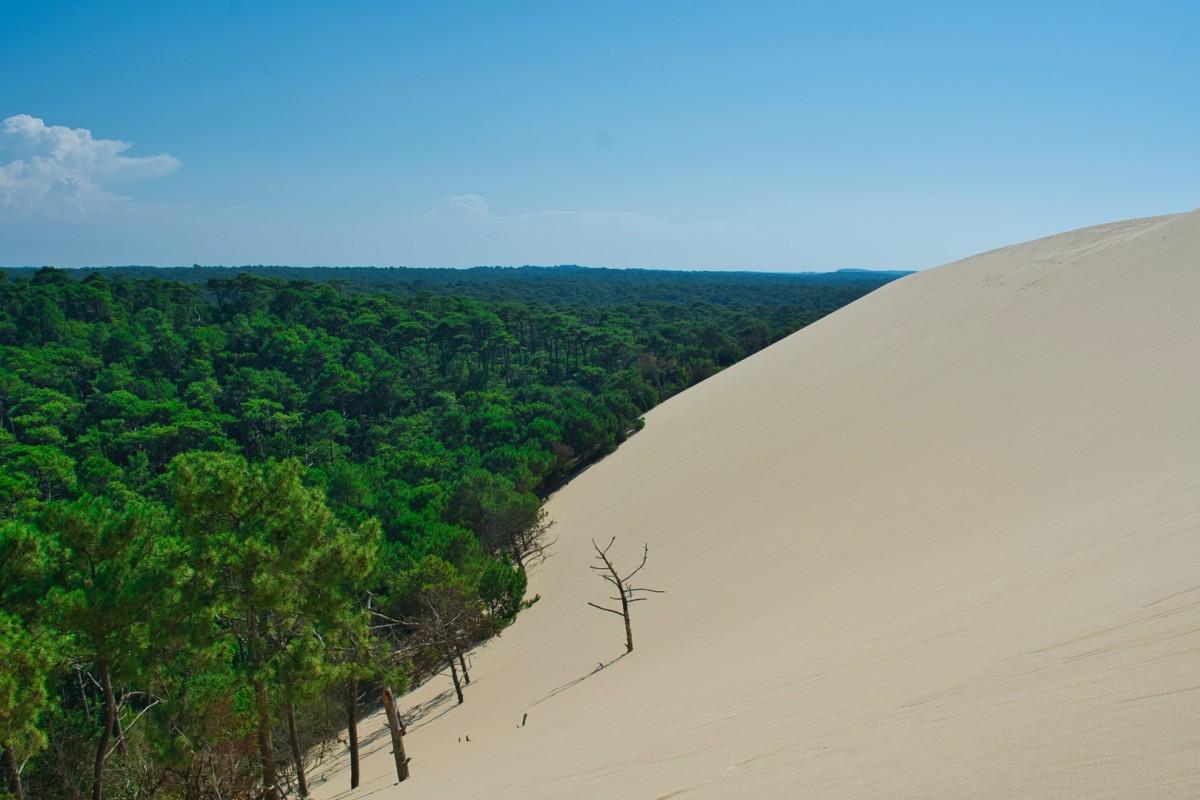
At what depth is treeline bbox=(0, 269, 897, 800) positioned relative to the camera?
6.85 metres

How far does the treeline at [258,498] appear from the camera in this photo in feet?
22.5

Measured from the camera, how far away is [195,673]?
7609mm

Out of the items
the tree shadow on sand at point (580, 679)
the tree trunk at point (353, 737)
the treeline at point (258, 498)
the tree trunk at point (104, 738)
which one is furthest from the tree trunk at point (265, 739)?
the tree shadow on sand at point (580, 679)

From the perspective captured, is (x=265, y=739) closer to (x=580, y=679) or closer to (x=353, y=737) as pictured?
(x=353, y=737)

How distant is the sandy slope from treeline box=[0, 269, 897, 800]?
5.67 ft

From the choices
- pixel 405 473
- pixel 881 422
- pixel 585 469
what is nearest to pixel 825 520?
pixel 881 422

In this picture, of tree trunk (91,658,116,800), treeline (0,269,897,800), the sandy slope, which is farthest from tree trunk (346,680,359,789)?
tree trunk (91,658,116,800)

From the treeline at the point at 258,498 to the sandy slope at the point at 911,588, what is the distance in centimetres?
173

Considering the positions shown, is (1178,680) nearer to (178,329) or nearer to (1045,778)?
(1045,778)

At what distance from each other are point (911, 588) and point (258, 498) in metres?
7.11

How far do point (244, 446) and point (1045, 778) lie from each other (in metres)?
35.0

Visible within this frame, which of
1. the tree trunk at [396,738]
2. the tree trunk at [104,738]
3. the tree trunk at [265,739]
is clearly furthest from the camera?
the tree trunk at [396,738]

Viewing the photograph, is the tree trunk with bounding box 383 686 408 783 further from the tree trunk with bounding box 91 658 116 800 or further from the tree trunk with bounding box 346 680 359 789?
the tree trunk with bounding box 91 658 116 800

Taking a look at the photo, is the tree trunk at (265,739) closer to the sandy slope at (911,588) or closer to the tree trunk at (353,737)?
the tree trunk at (353,737)
